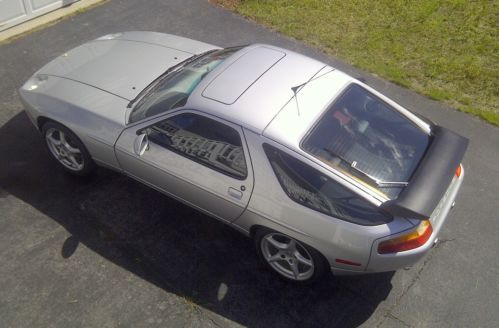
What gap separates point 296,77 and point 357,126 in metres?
0.74

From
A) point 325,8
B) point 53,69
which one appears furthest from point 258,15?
point 53,69

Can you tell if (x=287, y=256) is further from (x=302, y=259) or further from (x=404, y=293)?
(x=404, y=293)

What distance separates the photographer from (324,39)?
335 inches

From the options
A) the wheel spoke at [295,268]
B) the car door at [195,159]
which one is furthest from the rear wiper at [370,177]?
the wheel spoke at [295,268]

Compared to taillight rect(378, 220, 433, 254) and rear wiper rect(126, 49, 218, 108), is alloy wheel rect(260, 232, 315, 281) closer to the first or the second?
taillight rect(378, 220, 433, 254)

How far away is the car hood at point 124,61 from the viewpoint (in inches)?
214

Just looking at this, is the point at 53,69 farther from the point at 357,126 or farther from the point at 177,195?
the point at 357,126

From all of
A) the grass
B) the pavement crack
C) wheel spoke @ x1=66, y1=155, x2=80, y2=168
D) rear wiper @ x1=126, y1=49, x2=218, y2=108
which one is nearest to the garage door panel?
the grass

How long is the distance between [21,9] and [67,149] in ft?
13.9

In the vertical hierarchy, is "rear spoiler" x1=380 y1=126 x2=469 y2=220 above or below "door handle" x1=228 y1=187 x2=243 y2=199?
above

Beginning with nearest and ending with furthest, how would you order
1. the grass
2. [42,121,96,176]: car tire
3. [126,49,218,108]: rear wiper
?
[126,49,218,108]: rear wiper → [42,121,96,176]: car tire → the grass

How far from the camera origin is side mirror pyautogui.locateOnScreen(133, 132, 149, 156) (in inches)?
188

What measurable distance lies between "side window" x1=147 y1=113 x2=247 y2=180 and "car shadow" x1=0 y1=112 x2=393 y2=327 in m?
1.00

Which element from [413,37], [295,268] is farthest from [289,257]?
[413,37]
